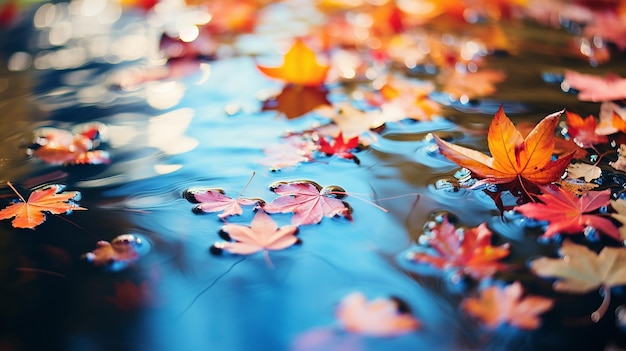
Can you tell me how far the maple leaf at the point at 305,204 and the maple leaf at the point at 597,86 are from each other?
816mm

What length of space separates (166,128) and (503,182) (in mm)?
825

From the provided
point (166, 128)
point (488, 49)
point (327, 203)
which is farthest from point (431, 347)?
→ point (488, 49)

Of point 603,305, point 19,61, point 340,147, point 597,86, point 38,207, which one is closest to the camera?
point 603,305

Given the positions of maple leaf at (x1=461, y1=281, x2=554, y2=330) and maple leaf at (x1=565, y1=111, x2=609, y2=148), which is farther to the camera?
maple leaf at (x1=565, y1=111, x2=609, y2=148)

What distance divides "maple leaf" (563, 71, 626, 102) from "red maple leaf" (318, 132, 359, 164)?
66 cm

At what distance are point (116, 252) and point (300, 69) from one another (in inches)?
31.1

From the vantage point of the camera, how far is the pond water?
2.86 feet

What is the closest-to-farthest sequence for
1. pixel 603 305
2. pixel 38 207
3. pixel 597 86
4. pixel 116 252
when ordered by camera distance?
pixel 603 305
pixel 116 252
pixel 38 207
pixel 597 86

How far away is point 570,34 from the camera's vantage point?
193cm

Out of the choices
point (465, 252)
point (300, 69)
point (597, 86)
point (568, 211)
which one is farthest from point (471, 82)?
point (465, 252)

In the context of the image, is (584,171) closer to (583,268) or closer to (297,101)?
(583,268)

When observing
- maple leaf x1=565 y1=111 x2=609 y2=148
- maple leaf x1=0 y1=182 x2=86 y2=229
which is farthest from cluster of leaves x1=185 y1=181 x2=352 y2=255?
maple leaf x1=565 y1=111 x2=609 y2=148

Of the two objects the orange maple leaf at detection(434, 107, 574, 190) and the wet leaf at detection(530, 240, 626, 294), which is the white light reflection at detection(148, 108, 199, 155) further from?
the wet leaf at detection(530, 240, 626, 294)

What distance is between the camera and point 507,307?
34.4 inches
